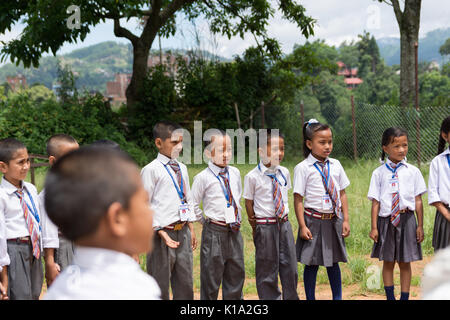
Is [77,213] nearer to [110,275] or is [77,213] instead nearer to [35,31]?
[110,275]

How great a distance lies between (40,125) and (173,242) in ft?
30.6

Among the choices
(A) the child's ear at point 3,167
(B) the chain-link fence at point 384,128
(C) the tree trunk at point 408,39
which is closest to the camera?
(A) the child's ear at point 3,167

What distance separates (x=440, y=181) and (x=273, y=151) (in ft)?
3.84

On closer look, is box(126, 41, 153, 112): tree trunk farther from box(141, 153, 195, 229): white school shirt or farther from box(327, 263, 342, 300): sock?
box(327, 263, 342, 300): sock

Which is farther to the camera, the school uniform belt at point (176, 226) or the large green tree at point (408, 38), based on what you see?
the large green tree at point (408, 38)

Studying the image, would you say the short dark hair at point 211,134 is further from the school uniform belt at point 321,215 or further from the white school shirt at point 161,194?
the school uniform belt at point 321,215

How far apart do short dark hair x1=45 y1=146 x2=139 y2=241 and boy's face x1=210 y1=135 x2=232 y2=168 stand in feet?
7.86

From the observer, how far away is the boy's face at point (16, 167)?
2996mm

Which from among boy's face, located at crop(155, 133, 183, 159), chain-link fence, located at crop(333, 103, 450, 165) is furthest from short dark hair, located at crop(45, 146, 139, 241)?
chain-link fence, located at crop(333, 103, 450, 165)

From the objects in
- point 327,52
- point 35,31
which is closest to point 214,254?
point 35,31

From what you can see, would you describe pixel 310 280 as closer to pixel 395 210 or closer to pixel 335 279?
pixel 335 279

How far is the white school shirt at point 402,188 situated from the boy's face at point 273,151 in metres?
0.71

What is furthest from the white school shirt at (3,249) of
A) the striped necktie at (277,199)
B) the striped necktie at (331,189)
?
the striped necktie at (331,189)

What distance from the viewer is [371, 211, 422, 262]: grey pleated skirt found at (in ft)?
11.8
